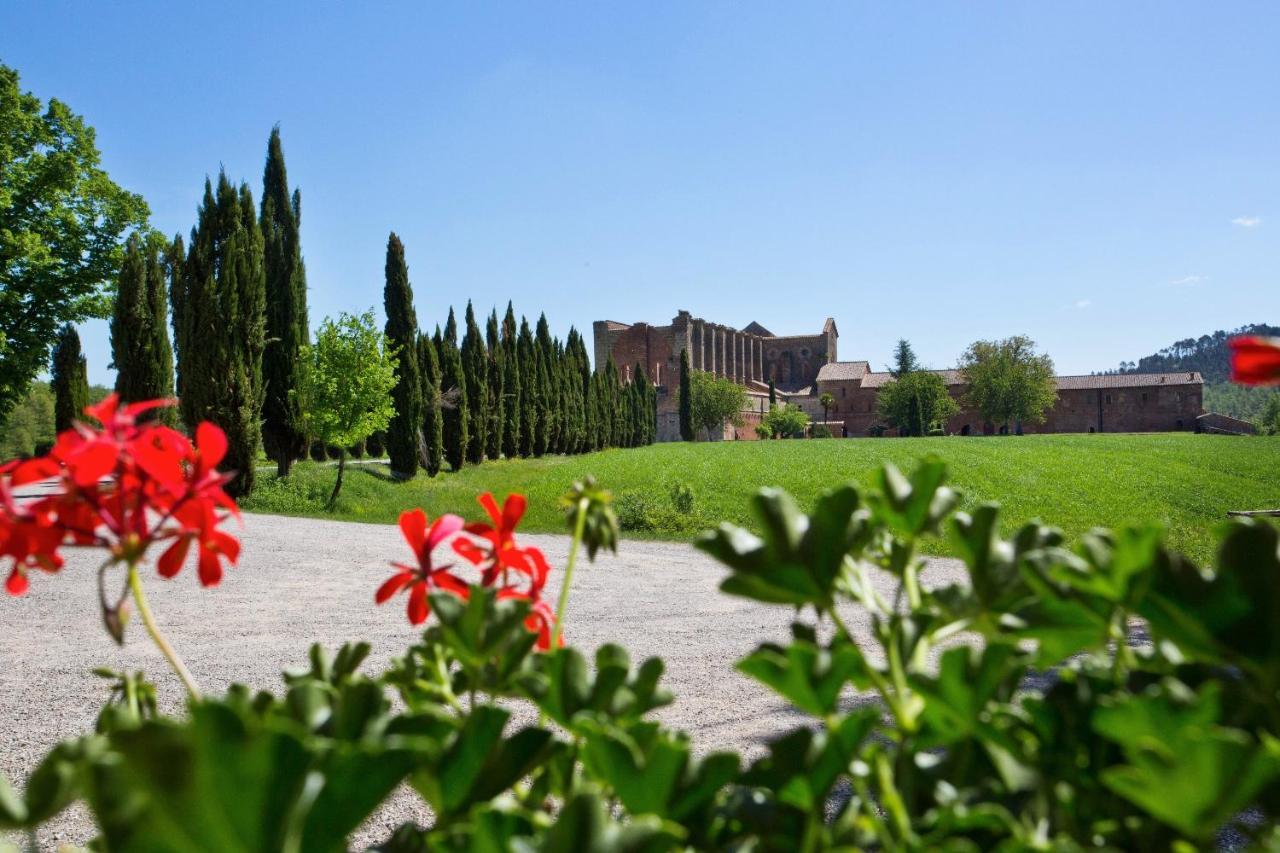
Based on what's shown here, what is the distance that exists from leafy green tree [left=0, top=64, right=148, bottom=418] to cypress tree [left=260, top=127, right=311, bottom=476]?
12.9 ft

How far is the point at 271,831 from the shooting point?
27 centimetres

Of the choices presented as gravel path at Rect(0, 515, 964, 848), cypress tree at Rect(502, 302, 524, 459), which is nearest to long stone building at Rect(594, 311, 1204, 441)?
cypress tree at Rect(502, 302, 524, 459)

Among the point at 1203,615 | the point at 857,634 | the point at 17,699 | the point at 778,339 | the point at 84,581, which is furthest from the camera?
the point at 778,339

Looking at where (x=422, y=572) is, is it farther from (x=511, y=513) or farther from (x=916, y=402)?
(x=916, y=402)

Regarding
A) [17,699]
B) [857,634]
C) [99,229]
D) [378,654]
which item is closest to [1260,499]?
[857,634]

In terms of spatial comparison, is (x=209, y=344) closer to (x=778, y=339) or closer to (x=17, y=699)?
(x=17, y=699)

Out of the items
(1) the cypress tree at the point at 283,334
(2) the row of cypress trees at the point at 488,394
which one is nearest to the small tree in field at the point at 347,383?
(1) the cypress tree at the point at 283,334

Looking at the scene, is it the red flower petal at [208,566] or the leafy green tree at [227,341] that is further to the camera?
the leafy green tree at [227,341]

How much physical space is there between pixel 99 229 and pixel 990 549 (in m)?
25.4

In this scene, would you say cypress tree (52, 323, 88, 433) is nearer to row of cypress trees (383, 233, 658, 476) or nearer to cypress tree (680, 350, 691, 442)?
row of cypress trees (383, 233, 658, 476)

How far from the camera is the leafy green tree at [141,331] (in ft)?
53.3

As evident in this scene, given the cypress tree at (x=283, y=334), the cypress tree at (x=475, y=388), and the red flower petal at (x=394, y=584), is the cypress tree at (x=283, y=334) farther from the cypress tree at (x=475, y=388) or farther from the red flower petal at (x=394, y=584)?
the red flower petal at (x=394, y=584)

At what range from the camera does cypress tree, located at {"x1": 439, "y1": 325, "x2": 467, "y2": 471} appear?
860 inches

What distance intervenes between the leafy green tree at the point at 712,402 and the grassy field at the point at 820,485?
86.9ft
